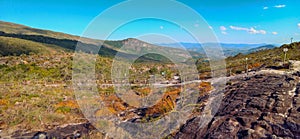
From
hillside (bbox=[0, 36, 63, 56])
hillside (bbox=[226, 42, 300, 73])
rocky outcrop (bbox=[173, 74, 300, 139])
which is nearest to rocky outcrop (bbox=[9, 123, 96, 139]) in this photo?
rocky outcrop (bbox=[173, 74, 300, 139])

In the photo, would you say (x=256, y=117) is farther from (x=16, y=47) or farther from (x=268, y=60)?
(x=16, y=47)

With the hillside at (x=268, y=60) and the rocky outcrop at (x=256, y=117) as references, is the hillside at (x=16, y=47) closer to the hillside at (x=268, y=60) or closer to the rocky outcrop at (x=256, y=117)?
the hillside at (x=268, y=60)

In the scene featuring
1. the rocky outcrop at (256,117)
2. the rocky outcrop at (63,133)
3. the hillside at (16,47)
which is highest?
the hillside at (16,47)

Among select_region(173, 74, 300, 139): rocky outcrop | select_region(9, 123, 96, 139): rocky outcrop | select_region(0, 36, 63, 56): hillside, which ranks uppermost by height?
select_region(0, 36, 63, 56): hillside

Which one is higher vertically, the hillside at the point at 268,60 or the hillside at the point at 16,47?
the hillside at the point at 16,47

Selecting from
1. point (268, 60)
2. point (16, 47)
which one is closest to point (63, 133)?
point (268, 60)

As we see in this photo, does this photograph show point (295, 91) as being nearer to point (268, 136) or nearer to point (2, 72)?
point (268, 136)

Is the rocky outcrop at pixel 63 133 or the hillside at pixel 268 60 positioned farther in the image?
the hillside at pixel 268 60

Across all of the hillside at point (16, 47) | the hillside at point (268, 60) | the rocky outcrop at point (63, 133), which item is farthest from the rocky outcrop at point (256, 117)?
the hillside at point (16, 47)

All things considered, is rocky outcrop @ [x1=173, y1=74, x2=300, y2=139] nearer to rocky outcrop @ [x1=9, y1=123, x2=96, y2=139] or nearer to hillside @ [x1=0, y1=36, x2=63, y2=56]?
rocky outcrop @ [x1=9, y1=123, x2=96, y2=139]

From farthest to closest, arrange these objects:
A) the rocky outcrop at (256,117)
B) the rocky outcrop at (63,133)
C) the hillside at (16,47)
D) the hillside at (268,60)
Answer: the hillside at (16,47) → the hillside at (268,60) → the rocky outcrop at (63,133) → the rocky outcrop at (256,117)
